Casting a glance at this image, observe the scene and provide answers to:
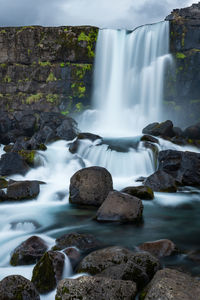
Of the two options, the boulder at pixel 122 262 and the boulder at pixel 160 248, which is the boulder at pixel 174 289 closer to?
the boulder at pixel 122 262

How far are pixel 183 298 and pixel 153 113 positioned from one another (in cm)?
2515

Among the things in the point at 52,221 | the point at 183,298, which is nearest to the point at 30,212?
the point at 52,221

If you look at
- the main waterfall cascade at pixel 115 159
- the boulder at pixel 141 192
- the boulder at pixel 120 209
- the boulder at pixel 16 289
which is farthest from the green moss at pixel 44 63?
the boulder at pixel 16 289

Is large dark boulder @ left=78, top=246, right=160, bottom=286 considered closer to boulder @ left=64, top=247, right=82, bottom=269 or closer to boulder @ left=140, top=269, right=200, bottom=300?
boulder @ left=64, top=247, right=82, bottom=269

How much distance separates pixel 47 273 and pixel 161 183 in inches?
276

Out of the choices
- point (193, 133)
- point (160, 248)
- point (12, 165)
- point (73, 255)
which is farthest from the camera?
point (193, 133)

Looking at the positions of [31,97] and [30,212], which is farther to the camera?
[31,97]

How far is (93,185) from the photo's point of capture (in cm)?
858

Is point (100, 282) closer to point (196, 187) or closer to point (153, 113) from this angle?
point (196, 187)

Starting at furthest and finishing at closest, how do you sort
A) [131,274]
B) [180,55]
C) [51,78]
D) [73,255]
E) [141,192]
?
[51,78], [180,55], [141,192], [73,255], [131,274]

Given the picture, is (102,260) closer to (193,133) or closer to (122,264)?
(122,264)

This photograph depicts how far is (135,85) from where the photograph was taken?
28.8m

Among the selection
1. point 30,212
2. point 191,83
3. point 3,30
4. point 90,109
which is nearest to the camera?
point 30,212

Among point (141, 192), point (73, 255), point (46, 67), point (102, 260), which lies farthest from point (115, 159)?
point (46, 67)
